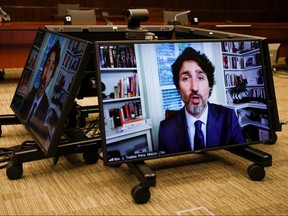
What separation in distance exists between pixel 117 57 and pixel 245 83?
0.77 meters

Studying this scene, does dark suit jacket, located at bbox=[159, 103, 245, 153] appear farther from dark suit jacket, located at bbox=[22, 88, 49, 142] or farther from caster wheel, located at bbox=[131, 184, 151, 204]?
dark suit jacket, located at bbox=[22, 88, 49, 142]

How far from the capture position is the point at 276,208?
6.57ft

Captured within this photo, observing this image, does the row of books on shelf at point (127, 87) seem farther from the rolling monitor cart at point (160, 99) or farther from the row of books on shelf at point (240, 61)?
the row of books on shelf at point (240, 61)

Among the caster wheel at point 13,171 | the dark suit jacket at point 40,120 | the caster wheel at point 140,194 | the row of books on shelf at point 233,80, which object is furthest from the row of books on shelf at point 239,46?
the caster wheel at point 13,171

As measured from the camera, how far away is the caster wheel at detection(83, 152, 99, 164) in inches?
97.7

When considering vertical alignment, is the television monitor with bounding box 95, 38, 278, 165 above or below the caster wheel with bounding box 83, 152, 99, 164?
above

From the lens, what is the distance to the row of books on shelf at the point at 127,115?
6.81 feet

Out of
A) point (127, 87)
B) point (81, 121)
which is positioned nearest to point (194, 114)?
point (127, 87)

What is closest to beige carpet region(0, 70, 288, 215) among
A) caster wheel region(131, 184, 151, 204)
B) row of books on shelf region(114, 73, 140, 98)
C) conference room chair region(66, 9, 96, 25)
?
caster wheel region(131, 184, 151, 204)

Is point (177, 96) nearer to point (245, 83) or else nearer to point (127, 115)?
point (127, 115)

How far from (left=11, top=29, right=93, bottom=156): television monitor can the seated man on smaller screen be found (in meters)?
0.50

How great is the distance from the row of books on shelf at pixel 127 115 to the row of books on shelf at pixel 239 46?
60 cm

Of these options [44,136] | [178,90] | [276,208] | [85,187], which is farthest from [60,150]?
A: [276,208]

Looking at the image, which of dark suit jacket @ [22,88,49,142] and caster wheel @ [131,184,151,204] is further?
dark suit jacket @ [22,88,49,142]
